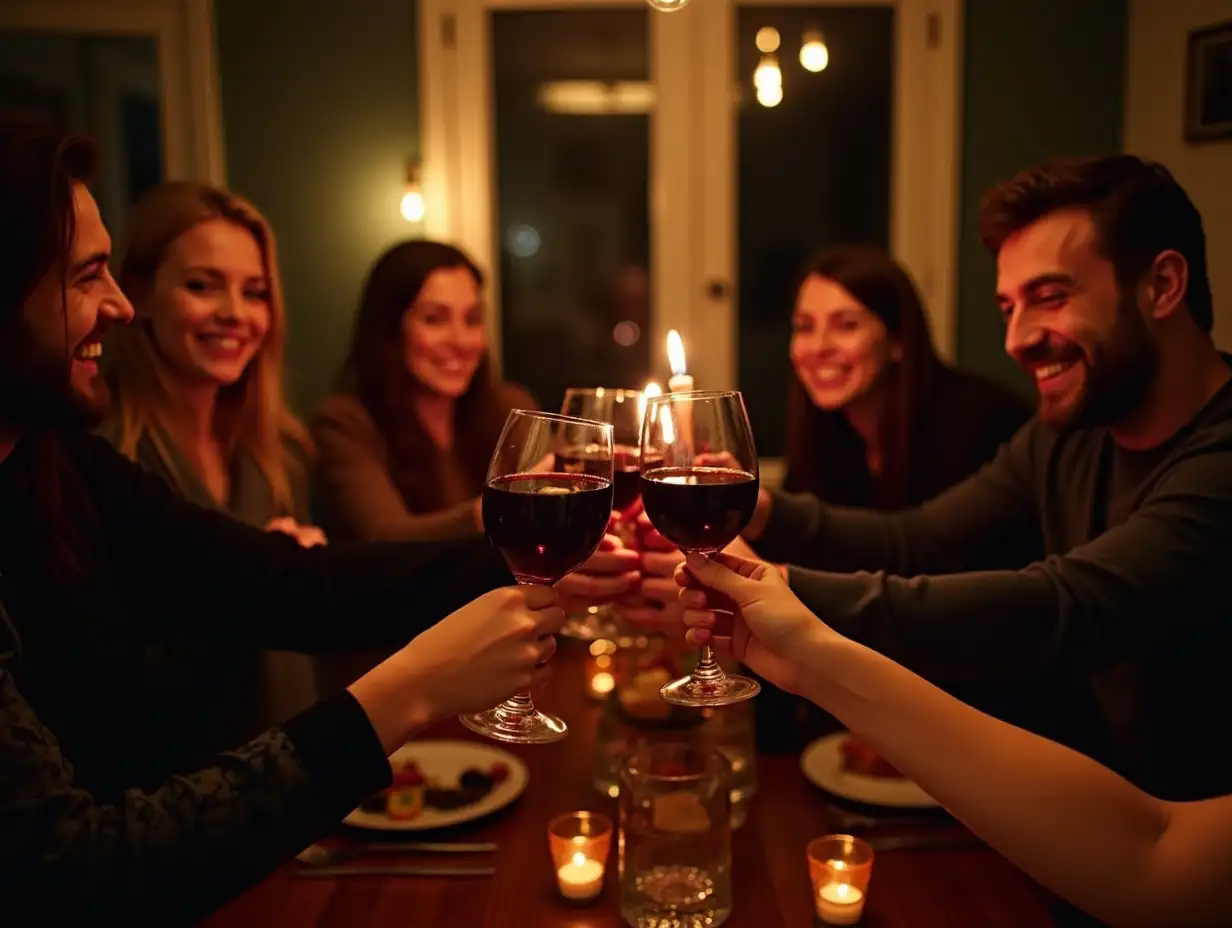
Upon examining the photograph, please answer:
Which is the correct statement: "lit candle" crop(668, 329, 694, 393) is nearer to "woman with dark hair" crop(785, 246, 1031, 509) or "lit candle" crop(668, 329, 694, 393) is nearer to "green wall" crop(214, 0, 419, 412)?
"woman with dark hair" crop(785, 246, 1031, 509)

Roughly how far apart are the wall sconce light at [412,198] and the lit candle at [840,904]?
293cm

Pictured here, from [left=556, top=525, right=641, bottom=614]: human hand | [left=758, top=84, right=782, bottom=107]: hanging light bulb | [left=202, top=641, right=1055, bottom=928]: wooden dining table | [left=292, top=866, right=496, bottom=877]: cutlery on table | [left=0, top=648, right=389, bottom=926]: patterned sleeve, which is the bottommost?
[left=202, top=641, right=1055, bottom=928]: wooden dining table

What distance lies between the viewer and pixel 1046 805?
0.91 meters

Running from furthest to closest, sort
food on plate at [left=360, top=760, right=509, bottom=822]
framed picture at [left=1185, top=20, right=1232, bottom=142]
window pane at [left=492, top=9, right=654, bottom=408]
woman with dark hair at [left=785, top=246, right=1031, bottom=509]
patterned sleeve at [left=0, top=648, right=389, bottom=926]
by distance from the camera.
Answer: window pane at [left=492, top=9, right=654, bottom=408] < framed picture at [left=1185, top=20, right=1232, bottom=142] < woman with dark hair at [left=785, top=246, right=1031, bottom=509] < food on plate at [left=360, top=760, right=509, bottom=822] < patterned sleeve at [left=0, top=648, right=389, bottom=926]

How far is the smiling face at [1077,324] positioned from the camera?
1.46 m

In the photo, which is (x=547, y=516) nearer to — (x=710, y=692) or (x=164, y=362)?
(x=710, y=692)

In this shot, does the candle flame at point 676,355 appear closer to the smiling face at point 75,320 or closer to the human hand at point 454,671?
the human hand at point 454,671

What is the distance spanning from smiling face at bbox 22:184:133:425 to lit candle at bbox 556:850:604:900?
70cm

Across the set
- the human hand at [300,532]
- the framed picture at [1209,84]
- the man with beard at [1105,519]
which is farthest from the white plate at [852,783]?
the framed picture at [1209,84]

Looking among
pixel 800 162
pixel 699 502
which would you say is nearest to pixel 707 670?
pixel 699 502

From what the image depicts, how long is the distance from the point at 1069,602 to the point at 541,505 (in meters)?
0.73

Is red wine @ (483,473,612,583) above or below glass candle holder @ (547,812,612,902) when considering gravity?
above

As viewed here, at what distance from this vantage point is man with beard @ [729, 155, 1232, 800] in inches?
52.1

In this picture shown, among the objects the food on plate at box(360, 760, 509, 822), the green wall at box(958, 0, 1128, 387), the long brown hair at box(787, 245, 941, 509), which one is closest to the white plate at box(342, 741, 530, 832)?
the food on plate at box(360, 760, 509, 822)
